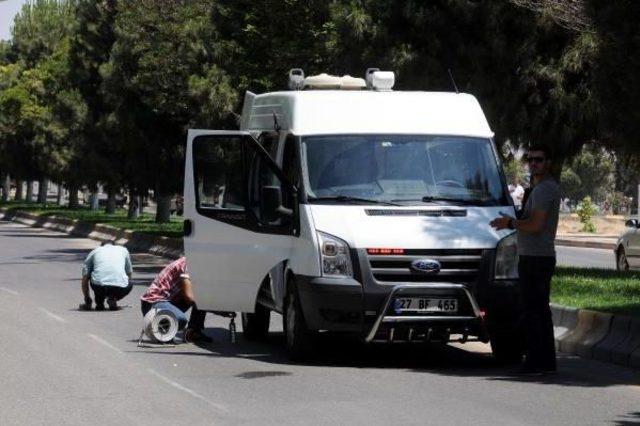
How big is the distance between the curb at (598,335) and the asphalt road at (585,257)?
17.3 metres

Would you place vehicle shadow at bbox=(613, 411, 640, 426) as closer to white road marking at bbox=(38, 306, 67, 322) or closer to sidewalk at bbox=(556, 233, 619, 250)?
white road marking at bbox=(38, 306, 67, 322)

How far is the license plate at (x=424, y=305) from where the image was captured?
13.6 meters

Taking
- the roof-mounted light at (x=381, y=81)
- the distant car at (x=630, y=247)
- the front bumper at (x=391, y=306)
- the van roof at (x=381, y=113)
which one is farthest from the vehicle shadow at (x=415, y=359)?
the distant car at (x=630, y=247)

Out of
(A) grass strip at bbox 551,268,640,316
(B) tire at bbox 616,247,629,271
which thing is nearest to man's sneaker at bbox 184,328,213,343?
(A) grass strip at bbox 551,268,640,316

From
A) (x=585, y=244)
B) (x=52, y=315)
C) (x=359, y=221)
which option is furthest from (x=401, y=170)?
(x=585, y=244)

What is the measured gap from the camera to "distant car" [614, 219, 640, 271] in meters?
28.5

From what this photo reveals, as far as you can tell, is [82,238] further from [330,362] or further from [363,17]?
[330,362]

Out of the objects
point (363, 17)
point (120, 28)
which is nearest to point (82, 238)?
point (120, 28)

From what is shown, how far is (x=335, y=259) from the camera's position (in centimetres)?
1370

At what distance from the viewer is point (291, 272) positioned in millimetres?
14375

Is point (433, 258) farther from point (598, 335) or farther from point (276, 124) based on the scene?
point (276, 124)

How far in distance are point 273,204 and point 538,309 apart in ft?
9.43

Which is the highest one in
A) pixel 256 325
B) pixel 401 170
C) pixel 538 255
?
pixel 401 170

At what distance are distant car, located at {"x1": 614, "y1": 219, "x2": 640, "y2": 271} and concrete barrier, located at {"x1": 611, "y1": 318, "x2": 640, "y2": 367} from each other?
564 inches
